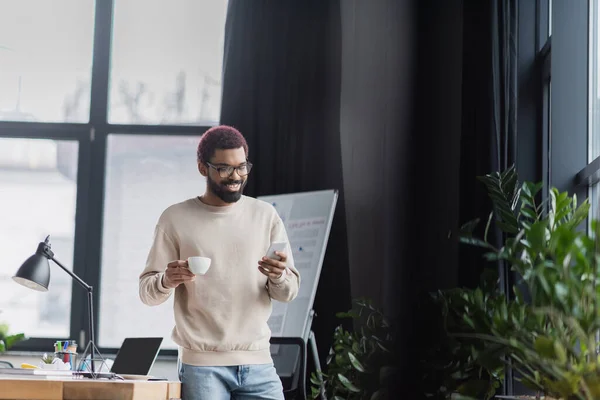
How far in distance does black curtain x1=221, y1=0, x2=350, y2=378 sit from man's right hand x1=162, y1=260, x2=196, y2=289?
2.30m

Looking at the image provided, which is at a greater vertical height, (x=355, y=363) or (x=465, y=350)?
(x=465, y=350)

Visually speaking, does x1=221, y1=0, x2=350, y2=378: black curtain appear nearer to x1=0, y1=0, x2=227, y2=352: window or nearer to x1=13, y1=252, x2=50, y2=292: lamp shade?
x1=0, y1=0, x2=227, y2=352: window

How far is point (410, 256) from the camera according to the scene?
120 inches

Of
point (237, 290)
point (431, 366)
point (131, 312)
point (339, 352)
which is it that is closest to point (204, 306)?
point (237, 290)

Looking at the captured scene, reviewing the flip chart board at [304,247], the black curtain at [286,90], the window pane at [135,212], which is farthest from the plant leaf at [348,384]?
the window pane at [135,212]

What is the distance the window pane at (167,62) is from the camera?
5.51m

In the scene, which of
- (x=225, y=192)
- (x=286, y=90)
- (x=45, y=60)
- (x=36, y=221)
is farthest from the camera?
(x=45, y=60)

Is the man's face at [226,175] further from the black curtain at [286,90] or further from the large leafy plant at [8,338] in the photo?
the large leafy plant at [8,338]

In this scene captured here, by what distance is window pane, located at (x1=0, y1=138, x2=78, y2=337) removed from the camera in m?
5.34

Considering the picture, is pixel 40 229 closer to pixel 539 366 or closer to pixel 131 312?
pixel 131 312

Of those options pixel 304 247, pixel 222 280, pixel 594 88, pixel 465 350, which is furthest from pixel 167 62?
pixel 465 350

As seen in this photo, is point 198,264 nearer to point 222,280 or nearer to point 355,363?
point 222,280

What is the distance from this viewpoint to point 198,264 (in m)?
2.48

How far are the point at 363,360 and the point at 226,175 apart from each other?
1.28 metres
